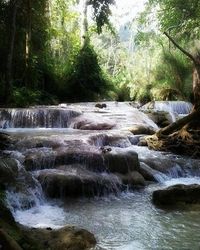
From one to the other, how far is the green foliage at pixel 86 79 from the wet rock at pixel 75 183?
13803 millimetres

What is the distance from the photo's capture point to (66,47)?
29.2m

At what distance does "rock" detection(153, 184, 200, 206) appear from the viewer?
7340mm

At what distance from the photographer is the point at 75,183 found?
25.5 ft

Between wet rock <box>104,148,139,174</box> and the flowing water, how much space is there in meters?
0.24

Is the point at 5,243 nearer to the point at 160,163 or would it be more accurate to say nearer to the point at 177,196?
the point at 177,196

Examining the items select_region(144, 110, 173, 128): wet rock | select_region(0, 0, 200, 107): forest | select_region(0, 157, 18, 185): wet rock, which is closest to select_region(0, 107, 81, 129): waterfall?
select_region(0, 0, 200, 107): forest

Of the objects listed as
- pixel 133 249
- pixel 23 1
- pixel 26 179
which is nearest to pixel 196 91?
pixel 26 179

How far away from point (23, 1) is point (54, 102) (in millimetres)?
4484

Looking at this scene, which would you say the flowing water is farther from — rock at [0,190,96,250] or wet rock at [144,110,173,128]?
wet rock at [144,110,173,128]

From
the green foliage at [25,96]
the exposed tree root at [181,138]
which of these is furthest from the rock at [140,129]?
the green foliage at [25,96]

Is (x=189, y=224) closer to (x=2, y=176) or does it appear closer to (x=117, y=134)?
(x=2, y=176)

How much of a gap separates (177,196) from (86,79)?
1573 centimetres

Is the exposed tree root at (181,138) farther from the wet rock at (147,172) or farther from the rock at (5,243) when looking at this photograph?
the rock at (5,243)

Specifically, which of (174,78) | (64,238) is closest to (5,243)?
(64,238)
